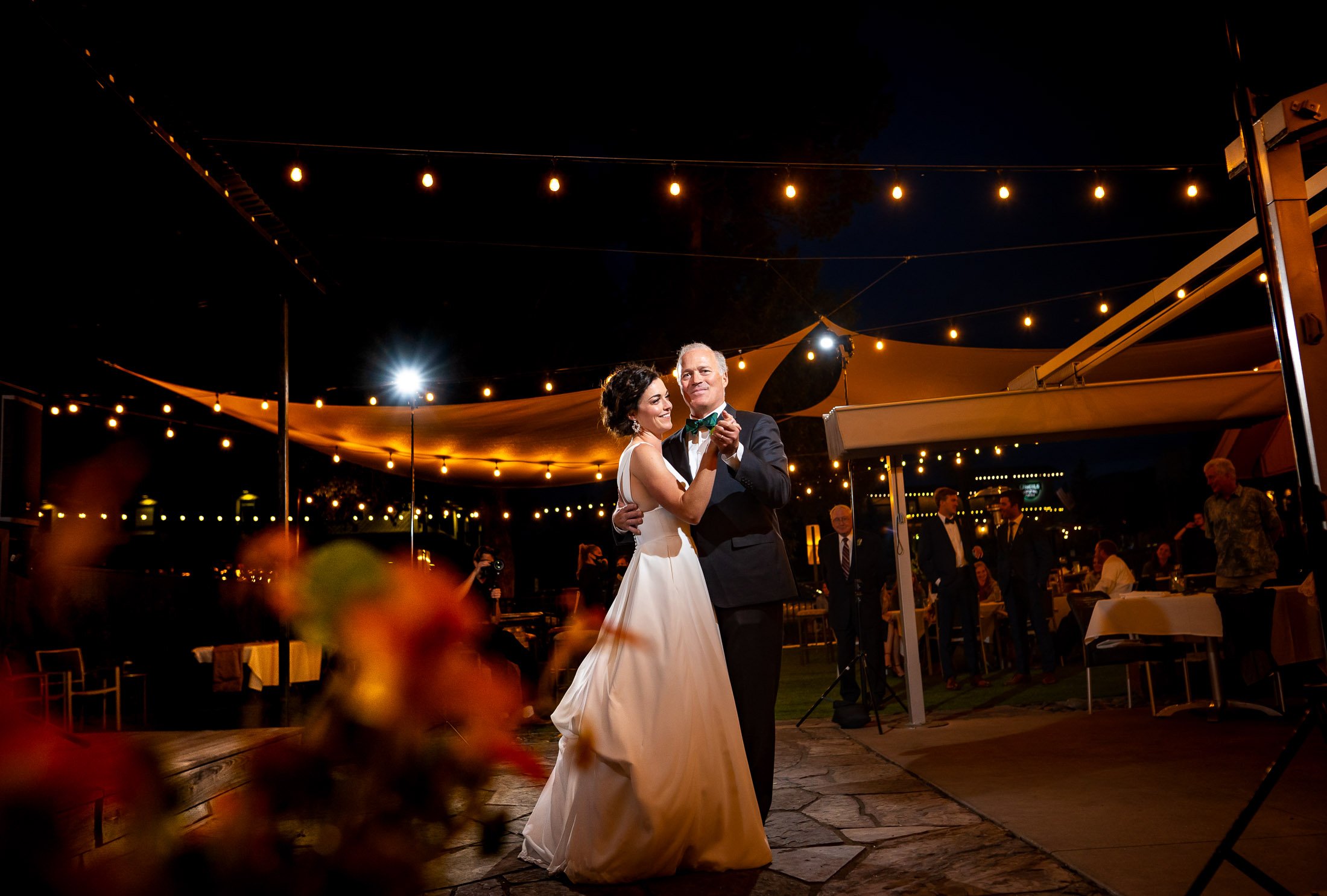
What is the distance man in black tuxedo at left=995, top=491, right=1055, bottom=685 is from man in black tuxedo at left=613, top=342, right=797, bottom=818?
518 centimetres

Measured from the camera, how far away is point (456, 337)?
47.8 feet

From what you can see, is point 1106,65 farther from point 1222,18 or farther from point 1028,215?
point 1028,215

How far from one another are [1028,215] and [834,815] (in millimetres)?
36526

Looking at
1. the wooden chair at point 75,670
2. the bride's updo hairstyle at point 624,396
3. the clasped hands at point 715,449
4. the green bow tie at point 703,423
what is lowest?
the wooden chair at point 75,670

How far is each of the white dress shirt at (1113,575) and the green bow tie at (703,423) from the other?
15.9 feet

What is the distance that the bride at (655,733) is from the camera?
226 cm

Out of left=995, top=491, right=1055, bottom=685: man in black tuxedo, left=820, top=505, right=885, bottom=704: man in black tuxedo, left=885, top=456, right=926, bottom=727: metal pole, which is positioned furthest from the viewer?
left=995, top=491, right=1055, bottom=685: man in black tuxedo

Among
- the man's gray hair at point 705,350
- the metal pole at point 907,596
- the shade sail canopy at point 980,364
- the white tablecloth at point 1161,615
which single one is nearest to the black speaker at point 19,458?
the man's gray hair at point 705,350

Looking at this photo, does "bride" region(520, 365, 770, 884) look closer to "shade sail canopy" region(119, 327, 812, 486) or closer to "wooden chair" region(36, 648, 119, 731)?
"shade sail canopy" region(119, 327, 812, 486)

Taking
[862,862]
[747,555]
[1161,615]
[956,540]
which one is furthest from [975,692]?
[747,555]

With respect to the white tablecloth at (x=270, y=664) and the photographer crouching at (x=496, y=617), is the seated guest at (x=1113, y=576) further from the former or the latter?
the white tablecloth at (x=270, y=664)

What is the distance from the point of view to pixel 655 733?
7.60 feet

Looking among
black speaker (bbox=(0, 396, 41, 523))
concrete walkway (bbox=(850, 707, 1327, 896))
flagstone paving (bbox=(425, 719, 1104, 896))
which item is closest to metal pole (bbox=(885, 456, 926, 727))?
concrete walkway (bbox=(850, 707, 1327, 896))

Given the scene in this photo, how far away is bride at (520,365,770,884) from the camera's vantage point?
2264mm
